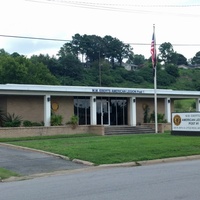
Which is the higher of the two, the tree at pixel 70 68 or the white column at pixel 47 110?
the tree at pixel 70 68

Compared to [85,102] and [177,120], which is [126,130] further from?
[177,120]

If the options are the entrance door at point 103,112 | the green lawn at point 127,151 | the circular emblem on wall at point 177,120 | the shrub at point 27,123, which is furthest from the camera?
the entrance door at point 103,112

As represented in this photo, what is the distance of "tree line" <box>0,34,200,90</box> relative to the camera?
6750 centimetres

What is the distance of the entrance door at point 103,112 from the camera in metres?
34.9

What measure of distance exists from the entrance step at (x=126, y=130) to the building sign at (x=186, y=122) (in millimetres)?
5474

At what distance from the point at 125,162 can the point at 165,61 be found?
408ft

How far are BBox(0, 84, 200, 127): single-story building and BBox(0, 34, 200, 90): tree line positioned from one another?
1302 inches

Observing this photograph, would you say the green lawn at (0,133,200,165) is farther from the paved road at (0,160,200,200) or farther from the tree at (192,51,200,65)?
the tree at (192,51,200,65)

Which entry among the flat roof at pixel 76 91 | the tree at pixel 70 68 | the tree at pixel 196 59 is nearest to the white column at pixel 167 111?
the flat roof at pixel 76 91

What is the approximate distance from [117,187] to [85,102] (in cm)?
2486

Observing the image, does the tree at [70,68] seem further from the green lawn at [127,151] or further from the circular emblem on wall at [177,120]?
the green lawn at [127,151]

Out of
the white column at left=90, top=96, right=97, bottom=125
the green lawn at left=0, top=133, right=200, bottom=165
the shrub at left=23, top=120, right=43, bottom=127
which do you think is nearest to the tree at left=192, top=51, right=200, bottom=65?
the white column at left=90, top=96, right=97, bottom=125

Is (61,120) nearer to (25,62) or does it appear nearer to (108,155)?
(108,155)

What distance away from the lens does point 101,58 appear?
112125mm
